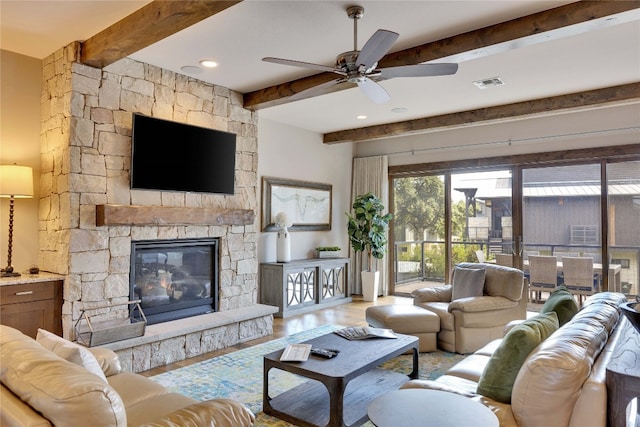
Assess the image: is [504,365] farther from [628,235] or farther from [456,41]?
[628,235]

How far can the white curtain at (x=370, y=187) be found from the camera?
286 inches

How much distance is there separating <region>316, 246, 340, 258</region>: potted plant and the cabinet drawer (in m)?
3.84

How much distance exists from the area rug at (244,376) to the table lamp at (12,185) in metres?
1.59

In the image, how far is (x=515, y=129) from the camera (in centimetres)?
603

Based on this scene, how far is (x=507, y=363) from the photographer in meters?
1.91

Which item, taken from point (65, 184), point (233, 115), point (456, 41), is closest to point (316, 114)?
point (233, 115)

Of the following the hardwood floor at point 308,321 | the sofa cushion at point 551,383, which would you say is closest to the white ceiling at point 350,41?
the sofa cushion at point 551,383

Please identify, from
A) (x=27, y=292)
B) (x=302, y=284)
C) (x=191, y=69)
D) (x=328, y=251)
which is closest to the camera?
(x=27, y=292)

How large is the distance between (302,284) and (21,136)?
3.74 meters

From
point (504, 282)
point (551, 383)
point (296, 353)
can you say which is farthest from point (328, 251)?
point (551, 383)

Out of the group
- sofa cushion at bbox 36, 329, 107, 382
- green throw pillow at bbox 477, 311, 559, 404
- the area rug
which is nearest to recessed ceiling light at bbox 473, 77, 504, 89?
the area rug

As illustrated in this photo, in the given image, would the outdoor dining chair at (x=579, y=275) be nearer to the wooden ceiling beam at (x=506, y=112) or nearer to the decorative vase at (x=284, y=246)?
the wooden ceiling beam at (x=506, y=112)

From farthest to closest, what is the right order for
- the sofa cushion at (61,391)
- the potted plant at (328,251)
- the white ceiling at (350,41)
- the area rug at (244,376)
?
1. the potted plant at (328,251)
2. the area rug at (244,376)
3. the white ceiling at (350,41)
4. the sofa cushion at (61,391)

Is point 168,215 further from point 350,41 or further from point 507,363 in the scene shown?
point 507,363
